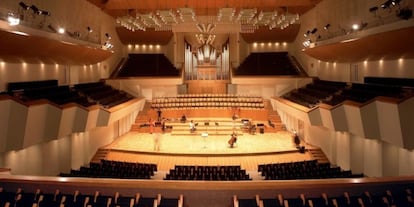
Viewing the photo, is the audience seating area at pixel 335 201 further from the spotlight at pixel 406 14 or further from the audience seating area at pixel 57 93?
the audience seating area at pixel 57 93

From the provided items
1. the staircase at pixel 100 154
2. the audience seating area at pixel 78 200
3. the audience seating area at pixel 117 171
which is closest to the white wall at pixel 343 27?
the audience seating area at pixel 117 171

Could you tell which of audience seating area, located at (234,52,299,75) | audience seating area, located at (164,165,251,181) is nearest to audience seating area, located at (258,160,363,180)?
audience seating area, located at (164,165,251,181)

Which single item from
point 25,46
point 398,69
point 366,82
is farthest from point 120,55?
point 398,69

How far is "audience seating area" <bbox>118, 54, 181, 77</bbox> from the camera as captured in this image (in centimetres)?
1764

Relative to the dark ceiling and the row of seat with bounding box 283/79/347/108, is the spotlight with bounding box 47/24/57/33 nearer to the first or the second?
Result: the dark ceiling

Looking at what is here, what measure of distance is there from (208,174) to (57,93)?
497 centimetres

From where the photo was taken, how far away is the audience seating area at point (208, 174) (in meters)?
7.39

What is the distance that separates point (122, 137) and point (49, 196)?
9.82 m

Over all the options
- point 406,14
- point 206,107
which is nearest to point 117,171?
point 406,14

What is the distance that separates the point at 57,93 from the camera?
9.73 m

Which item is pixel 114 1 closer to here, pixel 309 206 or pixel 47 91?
pixel 47 91

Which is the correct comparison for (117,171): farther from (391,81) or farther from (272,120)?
(272,120)

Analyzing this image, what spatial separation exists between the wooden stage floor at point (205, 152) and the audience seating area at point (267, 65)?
19.0 feet

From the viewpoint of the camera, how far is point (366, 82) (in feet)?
34.3
